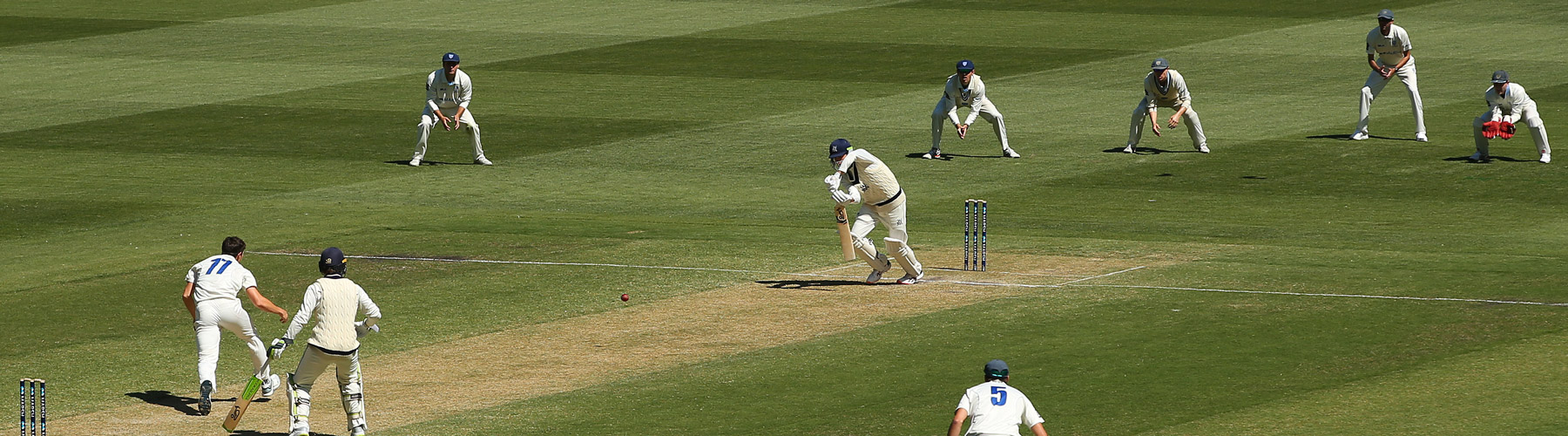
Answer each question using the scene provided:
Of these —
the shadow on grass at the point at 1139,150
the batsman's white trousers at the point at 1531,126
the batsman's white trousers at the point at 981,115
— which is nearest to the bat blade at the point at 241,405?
the batsman's white trousers at the point at 981,115

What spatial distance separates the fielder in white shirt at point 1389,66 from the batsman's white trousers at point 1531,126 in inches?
73.9

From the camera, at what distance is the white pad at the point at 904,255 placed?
20.3m

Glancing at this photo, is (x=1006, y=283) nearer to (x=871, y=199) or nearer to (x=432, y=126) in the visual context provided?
Answer: (x=871, y=199)

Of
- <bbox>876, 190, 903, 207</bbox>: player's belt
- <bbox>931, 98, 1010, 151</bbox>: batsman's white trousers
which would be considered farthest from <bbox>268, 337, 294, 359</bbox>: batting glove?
<bbox>931, 98, 1010, 151</bbox>: batsman's white trousers

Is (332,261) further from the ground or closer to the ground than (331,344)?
further from the ground

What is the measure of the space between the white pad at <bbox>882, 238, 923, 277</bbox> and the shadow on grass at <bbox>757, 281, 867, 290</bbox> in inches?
23.4

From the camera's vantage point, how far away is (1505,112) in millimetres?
28094

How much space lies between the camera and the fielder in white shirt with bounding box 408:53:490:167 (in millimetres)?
29531

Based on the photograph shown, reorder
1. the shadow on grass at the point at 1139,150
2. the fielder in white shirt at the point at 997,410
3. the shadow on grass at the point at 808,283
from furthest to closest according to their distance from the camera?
the shadow on grass at the point at 1139,150 < the shadow on grass at the point at 808,283 < the fielder in white shirt at the point at 997,410

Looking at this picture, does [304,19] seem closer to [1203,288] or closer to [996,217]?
[996,217]

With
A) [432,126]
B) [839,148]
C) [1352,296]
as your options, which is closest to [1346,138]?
[1352,296]

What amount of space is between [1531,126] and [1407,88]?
110 inches

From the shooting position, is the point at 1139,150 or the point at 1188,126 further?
the point at 1139,150

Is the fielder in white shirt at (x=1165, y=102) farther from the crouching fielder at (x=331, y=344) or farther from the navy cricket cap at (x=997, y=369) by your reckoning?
the navy cricket cap at (x=997, y=369)
